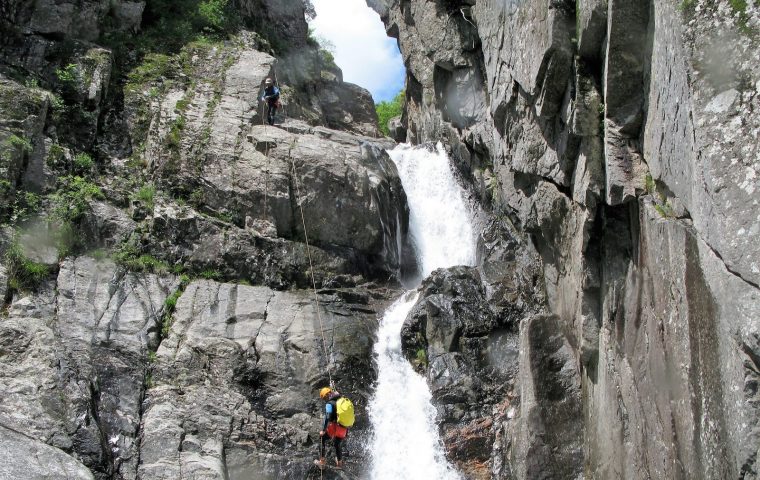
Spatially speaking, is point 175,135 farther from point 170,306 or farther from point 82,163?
point 170,306

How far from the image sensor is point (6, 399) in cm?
1263

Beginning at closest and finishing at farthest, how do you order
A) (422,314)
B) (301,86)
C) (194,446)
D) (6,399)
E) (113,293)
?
(6,399)
(194,446)
(113,293)
(422,314)
(301,86)

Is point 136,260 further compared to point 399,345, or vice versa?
point 399,345

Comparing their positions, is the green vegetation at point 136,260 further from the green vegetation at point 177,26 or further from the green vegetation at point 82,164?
the green vegetation at point 177,26

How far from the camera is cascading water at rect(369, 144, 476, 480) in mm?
15586

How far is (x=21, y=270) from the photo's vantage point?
15.9 metres

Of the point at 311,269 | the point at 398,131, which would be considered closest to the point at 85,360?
the point at 311,269

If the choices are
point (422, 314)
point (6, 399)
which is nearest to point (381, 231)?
point (422, 314)

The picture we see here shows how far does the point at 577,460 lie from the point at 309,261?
30.3 feet

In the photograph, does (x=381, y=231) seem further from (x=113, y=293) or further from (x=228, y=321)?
(x=113, y=293)

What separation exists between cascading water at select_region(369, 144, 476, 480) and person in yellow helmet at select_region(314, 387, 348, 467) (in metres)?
1.35

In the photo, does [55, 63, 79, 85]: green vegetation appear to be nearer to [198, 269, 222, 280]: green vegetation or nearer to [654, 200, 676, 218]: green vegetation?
[198, 269, 222, 280]: green vegetation

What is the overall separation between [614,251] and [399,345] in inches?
260

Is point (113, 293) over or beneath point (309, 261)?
beneath
